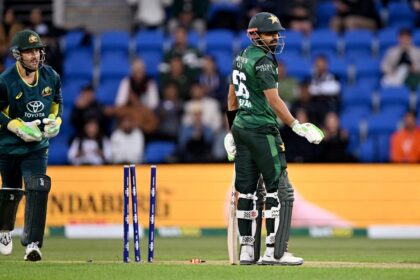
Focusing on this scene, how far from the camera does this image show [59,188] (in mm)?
16812

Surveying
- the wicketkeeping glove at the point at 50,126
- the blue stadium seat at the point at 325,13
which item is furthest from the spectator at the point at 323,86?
the wicketkeeping glove at the point at 50,126

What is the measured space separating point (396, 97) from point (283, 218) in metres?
8.91

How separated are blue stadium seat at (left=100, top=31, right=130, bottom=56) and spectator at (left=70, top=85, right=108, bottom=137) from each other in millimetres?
1747

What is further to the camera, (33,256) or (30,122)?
(30,122)

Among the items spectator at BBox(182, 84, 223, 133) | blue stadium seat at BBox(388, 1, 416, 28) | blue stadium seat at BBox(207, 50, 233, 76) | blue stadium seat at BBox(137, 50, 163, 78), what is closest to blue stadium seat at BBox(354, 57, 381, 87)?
blue stadium seat at BBox(388, 1, 416, 28)

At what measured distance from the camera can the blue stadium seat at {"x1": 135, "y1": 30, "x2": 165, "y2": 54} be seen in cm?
1967

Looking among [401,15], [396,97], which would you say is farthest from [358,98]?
[401,15]

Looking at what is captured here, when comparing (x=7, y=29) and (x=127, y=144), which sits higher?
(x=7, y=29)

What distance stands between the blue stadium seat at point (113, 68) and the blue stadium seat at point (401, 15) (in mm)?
4748

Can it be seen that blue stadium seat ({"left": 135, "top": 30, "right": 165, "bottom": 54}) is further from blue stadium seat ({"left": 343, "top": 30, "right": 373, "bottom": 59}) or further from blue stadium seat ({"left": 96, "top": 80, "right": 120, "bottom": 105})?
blue stadium seat ({"left": 343, "top": 30, "right": 373, "bottom": 59})

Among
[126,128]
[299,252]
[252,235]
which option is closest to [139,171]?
[126,128]

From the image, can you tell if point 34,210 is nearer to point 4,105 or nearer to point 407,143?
point 4,105

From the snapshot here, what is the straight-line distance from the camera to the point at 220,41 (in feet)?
63.8

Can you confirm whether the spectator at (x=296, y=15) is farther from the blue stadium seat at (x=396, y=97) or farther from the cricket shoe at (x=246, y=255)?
the cricket shoe at (x=246, y=255)
